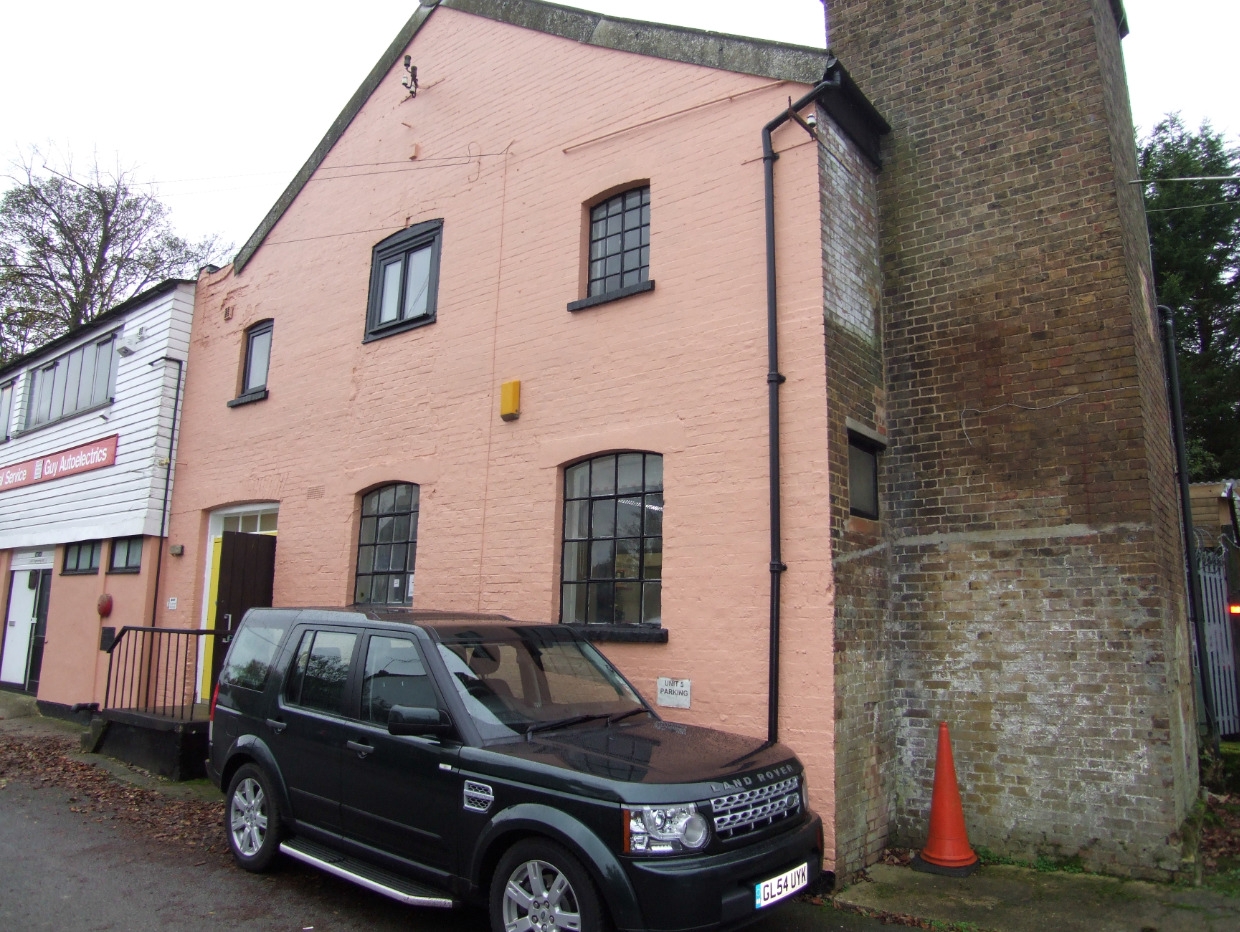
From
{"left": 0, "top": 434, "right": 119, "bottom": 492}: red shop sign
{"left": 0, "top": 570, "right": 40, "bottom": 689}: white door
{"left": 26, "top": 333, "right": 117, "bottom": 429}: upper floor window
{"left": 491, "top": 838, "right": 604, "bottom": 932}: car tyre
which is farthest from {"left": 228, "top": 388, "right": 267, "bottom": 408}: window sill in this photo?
{"left": 491, "top": 838, "right": 604, "bottom": 932}: car tyre

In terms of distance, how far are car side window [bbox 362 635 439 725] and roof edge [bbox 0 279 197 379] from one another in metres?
10.1

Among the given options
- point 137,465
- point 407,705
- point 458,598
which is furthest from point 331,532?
point 407,705

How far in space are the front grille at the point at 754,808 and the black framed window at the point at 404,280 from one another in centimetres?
678

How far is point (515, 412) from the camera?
341 inches

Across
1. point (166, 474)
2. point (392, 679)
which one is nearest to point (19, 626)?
point (166, 474)

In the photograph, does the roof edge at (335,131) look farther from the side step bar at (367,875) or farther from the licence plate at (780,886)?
the licence plate at (780,886)

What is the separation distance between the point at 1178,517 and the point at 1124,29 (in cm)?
466

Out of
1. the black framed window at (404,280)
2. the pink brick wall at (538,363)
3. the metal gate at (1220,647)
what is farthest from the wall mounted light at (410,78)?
the metal gate at (1220,647)

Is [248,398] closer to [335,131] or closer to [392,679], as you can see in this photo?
[335,131]

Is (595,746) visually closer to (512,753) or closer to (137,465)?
(512,753)

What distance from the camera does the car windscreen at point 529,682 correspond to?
4914 mm

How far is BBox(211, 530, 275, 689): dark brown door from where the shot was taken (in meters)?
10.5

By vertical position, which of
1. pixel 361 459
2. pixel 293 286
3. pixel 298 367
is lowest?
pixel 361 459

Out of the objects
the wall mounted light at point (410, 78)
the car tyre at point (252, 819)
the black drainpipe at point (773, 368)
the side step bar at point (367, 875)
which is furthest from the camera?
Result: the wall mounted light at point (410, 78)
